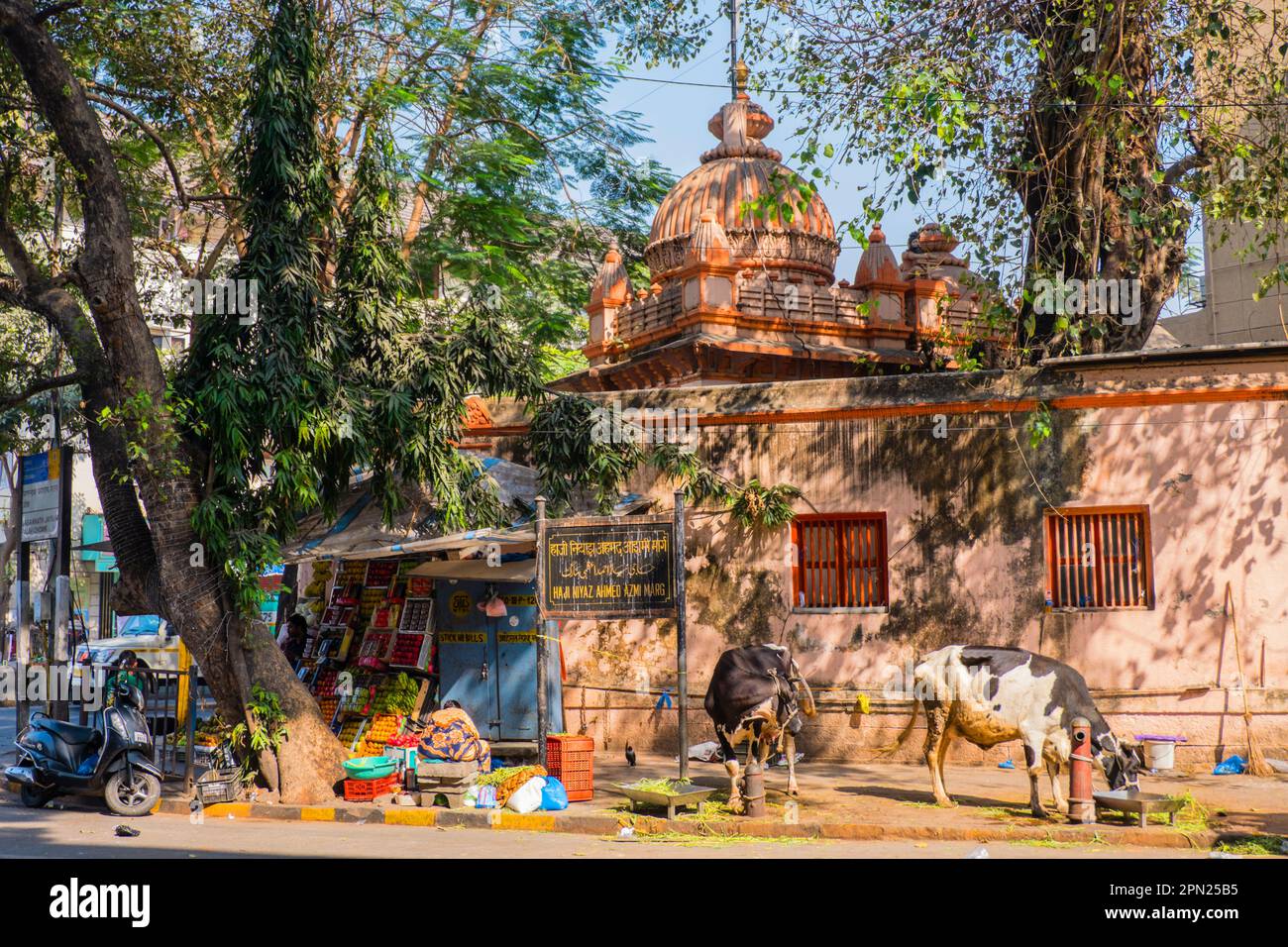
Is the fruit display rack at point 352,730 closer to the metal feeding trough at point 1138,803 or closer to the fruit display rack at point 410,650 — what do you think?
the fruit display rack at point 410,650

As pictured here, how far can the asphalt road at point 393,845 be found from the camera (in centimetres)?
890

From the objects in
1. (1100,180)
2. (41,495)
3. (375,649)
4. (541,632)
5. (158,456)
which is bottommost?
(375,649)

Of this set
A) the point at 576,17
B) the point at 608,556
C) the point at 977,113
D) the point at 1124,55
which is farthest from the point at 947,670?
the point at 576,17

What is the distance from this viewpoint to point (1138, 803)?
9461mm

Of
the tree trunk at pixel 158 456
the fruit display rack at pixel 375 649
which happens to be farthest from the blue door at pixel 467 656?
the tree trunk at pixel 158 456

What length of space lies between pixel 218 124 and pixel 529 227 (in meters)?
4.88

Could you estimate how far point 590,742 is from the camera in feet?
37.9

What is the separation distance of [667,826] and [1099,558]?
618 centimetres

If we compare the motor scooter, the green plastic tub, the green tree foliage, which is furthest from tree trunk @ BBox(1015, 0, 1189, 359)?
the motor scooter

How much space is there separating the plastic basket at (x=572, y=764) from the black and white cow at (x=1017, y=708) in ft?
10.3

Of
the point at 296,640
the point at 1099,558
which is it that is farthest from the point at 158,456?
the point at 1099,558

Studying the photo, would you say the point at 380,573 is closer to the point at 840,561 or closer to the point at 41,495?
the point at 41,495

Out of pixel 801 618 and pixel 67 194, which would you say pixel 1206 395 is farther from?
pixel 67 194

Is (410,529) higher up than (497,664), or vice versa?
(410,529)
